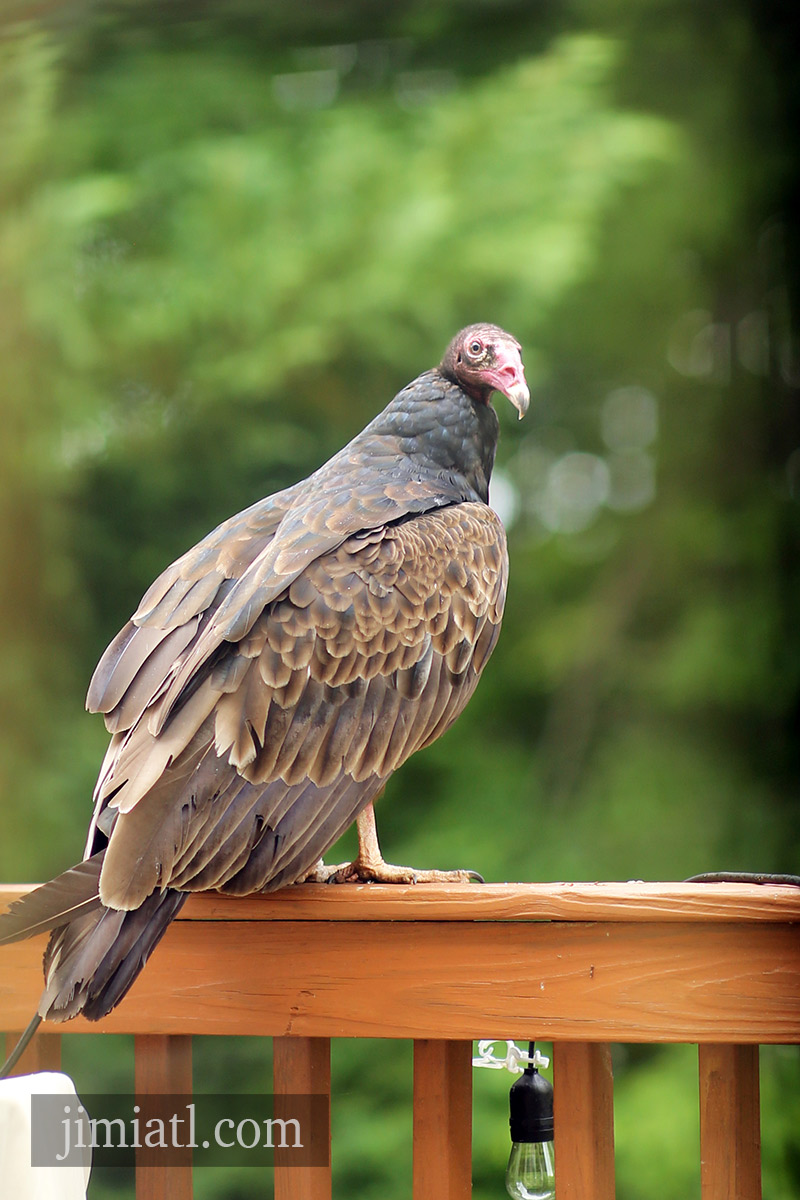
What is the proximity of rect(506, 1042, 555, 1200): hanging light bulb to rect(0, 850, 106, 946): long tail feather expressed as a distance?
1.53 ft

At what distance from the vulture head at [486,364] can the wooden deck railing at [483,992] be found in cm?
62

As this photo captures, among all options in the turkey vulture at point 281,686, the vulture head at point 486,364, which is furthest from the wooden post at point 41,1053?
the vulture head at point 486,364

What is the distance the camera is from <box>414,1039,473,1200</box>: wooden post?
986 millimetres

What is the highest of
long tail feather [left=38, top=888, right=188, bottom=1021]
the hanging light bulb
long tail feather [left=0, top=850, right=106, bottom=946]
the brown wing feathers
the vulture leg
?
the brown wing feathers

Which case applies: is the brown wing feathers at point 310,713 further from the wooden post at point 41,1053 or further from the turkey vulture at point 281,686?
the wooden post at point 41,1053

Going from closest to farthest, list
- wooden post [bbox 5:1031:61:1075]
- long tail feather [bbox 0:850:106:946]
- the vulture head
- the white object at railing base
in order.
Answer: the white object at railing base
long tail feather [bbox 0:850:106:946]
wooden post [bbox 5:1031:61:1075]
the vulture head

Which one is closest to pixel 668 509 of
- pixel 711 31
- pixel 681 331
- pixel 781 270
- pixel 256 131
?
pixel 681 331

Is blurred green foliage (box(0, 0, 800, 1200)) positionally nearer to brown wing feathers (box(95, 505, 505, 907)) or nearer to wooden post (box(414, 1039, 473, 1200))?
brown wing feathers (box(95, 505, 505, 907))

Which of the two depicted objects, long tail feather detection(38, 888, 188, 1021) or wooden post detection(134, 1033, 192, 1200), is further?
wooden post detection(134, 1033, 192, 1200)

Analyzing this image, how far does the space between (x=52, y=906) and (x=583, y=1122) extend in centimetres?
48

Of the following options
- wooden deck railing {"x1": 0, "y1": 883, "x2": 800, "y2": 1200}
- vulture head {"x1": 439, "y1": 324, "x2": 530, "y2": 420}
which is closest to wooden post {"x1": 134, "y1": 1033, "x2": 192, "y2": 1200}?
wooden deck railing {"x1": 0, "y1": 883, "x2": 800, "y2": 1200}

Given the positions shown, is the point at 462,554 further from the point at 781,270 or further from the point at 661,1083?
the point at 661,1083

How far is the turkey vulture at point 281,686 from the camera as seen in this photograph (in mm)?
947

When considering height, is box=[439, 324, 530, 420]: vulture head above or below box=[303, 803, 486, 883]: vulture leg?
above
